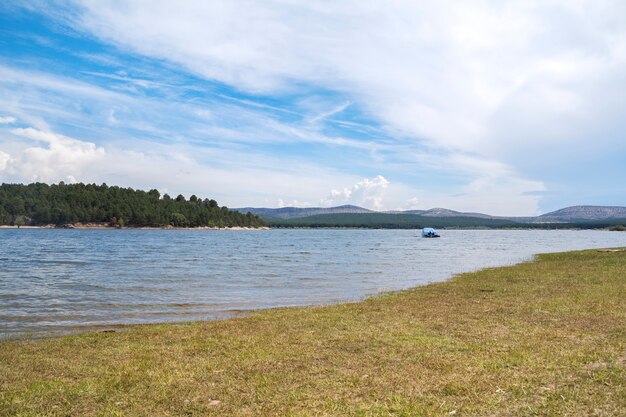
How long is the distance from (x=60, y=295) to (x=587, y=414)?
26849 millimetres

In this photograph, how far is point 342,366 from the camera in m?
11.4

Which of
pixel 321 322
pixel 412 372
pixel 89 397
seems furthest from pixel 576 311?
pixel 89 397

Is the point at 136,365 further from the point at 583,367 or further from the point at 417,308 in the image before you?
the point at 417,308

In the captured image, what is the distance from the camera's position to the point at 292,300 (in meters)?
27.0

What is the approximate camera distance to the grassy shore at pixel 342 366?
8.86m

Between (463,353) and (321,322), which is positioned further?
(321,322)

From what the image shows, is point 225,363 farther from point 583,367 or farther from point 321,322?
point 583,367

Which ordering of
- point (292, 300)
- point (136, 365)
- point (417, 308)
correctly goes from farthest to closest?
point (292, 300)
point (417, 308)
point (136, 365)

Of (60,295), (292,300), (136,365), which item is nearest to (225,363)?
(136,365)

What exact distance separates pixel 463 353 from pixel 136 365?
809 centimetres

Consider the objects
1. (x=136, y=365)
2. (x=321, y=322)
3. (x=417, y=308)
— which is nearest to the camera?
(x=136, y=365)

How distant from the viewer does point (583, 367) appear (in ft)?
35.4

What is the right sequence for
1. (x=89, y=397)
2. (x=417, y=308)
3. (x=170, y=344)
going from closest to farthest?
(x=89, y=397) → (x=170, y=344) → (x=417, y=308)

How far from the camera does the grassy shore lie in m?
8.86
